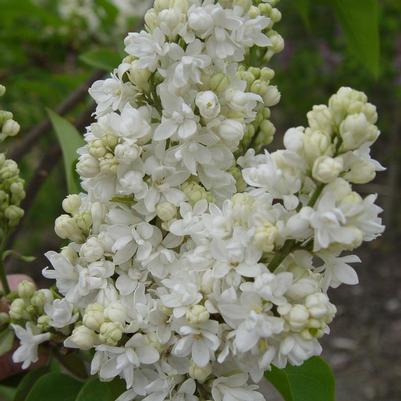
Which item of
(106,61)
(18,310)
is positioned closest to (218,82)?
(18,310)

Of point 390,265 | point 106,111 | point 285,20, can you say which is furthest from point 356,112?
point 285,20

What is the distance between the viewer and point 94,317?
95 cm

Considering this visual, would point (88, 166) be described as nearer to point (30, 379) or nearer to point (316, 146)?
point (316, 146)

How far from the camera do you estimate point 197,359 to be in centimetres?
91

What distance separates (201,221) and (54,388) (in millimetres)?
442

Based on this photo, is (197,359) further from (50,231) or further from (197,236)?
(50,231)

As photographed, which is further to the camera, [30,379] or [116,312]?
[30,379]

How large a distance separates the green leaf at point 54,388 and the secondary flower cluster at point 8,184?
25cm

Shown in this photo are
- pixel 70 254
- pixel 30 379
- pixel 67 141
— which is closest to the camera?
pixel 70 254

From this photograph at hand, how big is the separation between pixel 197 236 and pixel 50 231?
5064mm

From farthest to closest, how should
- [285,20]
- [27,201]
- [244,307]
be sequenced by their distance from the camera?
[285,20]
[27,201]
[244,307]

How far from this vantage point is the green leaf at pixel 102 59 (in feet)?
6.11

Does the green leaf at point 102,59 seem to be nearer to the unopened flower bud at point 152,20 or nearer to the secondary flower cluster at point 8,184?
the secondary flower cluster at point 8,184

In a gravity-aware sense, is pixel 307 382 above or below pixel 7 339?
below
